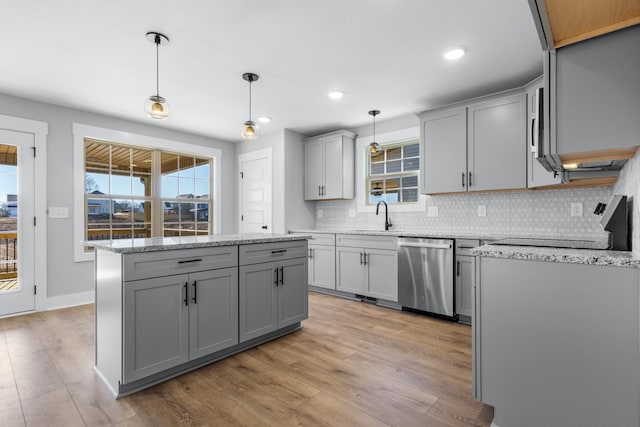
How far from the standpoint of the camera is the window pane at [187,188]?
534cm

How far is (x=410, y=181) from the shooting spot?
4.51 metres

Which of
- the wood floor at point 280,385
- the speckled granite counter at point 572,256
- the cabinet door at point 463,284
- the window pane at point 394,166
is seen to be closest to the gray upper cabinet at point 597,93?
the speckled granite counter at point 572,256

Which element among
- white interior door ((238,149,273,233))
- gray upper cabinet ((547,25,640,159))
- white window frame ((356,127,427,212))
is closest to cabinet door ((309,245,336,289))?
white window frame ((356,127,427,212))

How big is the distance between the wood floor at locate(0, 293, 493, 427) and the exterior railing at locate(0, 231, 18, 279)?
2.96ft

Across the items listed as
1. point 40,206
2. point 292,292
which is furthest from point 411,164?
point 40,206

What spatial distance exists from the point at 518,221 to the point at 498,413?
251 cm

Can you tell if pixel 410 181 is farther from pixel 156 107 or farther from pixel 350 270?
pixel 156 107

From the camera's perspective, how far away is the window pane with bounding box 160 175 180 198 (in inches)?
202

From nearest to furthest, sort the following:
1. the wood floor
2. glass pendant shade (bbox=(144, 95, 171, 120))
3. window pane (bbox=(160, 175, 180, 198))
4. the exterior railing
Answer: the wood floor, glass pendant shade (bbox=(144, 95, 171, 120)), the exterior railing, window pane (bbox=(160, 175, 180, 198))

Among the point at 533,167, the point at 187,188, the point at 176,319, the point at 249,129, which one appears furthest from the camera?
the point at 187,188

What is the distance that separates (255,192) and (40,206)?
9.29 feet

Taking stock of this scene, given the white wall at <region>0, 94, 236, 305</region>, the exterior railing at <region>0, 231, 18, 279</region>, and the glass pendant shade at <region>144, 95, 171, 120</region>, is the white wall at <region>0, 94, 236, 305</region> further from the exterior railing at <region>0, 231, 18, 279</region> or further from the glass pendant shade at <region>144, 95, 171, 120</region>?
the glass pendant shade at <region>144, 95, 171, 120</region>

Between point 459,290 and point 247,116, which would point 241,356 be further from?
point 247,116

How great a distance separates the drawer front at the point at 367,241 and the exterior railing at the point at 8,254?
12.5 ft
